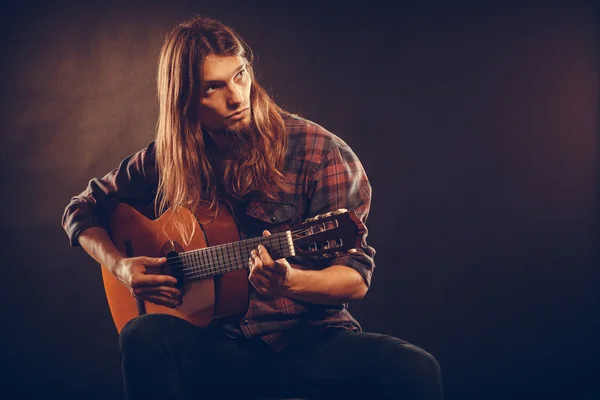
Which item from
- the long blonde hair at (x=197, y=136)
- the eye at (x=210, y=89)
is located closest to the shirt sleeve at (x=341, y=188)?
the long blonde hair at (x=197, y=136)

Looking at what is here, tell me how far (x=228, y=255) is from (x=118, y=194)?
2.15ft

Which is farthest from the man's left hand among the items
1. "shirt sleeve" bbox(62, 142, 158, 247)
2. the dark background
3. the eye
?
the dark background

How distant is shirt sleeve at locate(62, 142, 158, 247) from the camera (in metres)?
2.38

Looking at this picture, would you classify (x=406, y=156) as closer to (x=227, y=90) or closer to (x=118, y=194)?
(x=227, y=90)

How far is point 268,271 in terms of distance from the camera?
5.85 feet

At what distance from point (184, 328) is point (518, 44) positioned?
69.6 inches

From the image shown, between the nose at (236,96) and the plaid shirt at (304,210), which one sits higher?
the nose at (236,96)

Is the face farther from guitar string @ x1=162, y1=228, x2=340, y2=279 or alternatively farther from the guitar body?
guitar string @ x1=162, y1=228, x2=340, y2=279

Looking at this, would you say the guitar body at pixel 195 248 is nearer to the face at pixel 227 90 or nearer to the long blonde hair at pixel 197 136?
the long blonde hair at pixel 197 136

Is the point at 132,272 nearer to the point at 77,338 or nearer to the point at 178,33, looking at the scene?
the point at 178,33

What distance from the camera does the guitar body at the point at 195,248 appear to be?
202 centimetres

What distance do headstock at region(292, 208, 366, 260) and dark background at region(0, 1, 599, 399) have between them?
1198mm

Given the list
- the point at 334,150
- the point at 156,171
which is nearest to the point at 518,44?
the point at 334,150

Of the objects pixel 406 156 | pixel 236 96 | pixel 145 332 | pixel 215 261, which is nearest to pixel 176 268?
pixel 215 261
